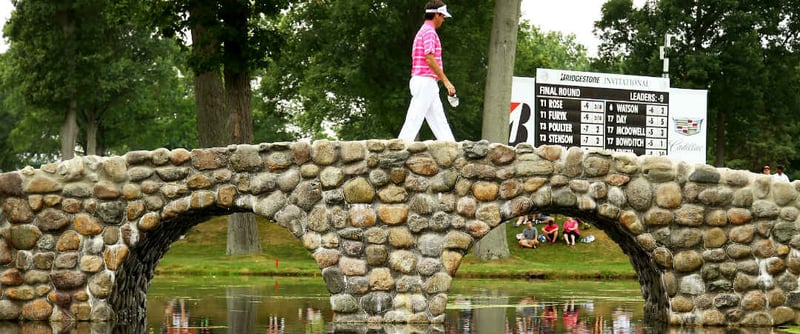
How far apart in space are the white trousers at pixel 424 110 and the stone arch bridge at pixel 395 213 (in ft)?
1.02

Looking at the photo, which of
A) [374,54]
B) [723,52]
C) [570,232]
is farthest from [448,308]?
[723,52]

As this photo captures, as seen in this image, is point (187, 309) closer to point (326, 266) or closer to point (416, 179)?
point (326, 266)

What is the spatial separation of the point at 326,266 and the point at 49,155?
68.5 m

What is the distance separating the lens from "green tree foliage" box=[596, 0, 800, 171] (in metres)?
48.5

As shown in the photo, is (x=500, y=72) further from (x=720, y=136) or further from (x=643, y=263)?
(x=720, y=136)

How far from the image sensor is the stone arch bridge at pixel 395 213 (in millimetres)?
14469

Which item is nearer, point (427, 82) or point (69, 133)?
point (427, 82)

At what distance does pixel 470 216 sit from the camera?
47.6 feet

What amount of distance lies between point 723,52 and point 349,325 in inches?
1484

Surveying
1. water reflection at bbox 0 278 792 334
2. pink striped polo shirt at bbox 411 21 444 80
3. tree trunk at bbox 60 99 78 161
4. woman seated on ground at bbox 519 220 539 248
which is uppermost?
tree trunk at bbox 60 99 78 161

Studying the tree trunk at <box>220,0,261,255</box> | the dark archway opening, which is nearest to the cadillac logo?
the tree trunk at <box>220,0,261,255</box>

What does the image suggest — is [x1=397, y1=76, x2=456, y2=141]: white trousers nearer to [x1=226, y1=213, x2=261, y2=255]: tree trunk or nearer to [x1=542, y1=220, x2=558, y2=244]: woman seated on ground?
[x1=226, y1=213, x2=261, y2=255]: tree trunk

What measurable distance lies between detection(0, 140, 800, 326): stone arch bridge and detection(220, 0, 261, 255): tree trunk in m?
11.8

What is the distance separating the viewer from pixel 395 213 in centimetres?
1451
